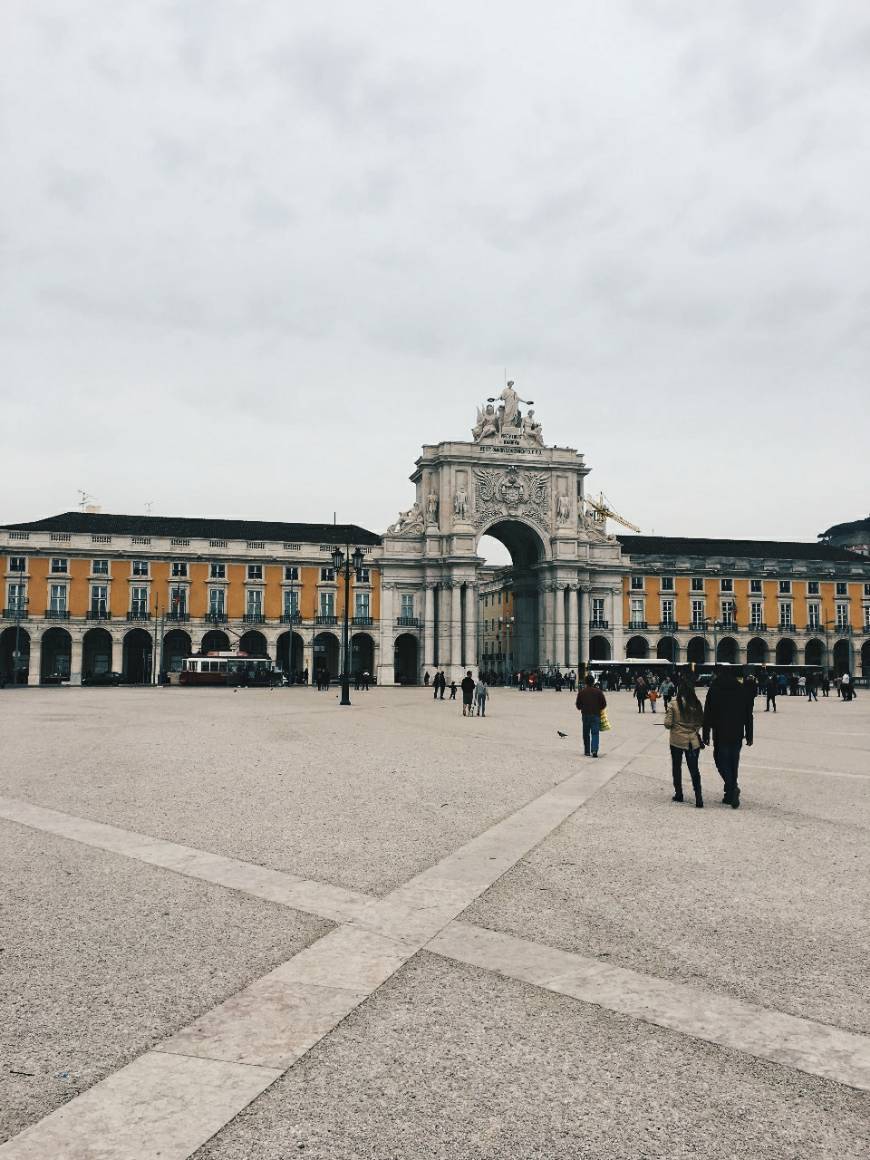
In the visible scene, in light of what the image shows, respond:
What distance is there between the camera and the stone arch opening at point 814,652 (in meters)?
91.9

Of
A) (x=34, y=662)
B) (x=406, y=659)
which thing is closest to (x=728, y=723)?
(x=34, y=662)

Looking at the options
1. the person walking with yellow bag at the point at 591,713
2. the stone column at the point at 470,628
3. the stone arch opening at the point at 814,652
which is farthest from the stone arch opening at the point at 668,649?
the person walking with yellow bag at the point at 591,713

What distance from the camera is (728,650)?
298ft

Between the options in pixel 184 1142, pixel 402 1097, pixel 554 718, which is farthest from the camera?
pixel 554 718

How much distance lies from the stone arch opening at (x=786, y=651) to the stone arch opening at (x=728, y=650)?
4.24 m

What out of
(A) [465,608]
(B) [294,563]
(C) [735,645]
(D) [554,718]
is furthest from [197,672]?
(C) [735,645]

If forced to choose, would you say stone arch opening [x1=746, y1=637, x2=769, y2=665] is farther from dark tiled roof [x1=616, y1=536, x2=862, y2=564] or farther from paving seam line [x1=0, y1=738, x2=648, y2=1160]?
paving seam line [x1=0, y1=738, x2=648, y2=1160]

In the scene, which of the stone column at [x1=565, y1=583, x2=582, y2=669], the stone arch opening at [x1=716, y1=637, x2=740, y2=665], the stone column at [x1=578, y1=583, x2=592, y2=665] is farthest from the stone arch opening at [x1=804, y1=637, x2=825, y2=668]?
the stone column at [x1=565, y1=583, x2=582, y2=669]

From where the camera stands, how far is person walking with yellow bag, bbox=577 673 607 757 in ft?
59.5

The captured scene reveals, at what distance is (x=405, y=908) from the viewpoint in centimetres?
695

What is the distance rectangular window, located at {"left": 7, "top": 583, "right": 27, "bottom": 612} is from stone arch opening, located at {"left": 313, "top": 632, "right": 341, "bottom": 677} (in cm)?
2272

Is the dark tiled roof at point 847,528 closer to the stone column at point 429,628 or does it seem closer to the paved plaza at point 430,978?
the stone column at point 429,628

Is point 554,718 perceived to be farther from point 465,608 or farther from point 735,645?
point 735,645

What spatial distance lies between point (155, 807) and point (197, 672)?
55.1m
